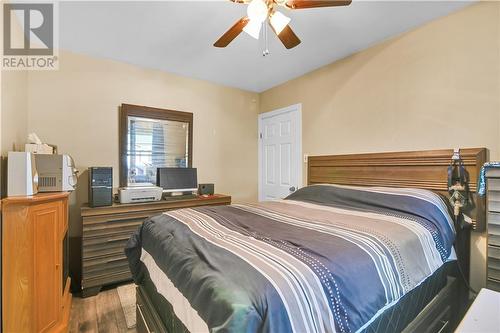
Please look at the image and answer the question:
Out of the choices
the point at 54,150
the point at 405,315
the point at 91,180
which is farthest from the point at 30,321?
the point at 405,315

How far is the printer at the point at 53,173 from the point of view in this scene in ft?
5.91

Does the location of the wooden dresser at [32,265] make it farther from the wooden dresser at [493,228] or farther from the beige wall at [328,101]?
the wooden dresser at [493,228]

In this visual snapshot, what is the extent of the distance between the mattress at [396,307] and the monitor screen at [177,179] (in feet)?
4.88

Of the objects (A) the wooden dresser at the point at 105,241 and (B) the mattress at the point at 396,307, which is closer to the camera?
(B) the mattress at the point at 396,307

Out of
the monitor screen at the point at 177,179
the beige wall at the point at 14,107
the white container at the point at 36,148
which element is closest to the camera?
the beige wall at the point at 14,107

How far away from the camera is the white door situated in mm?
3269

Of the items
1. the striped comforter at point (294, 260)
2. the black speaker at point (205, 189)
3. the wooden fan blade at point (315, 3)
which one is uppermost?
the wooden fan blade at point (315, 3)

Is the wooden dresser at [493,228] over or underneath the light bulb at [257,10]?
underneath

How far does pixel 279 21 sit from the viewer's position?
1553 mm

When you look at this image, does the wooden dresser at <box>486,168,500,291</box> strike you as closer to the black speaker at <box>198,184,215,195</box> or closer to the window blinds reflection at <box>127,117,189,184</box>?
the black speaker at <box>198,184,215,195</box>

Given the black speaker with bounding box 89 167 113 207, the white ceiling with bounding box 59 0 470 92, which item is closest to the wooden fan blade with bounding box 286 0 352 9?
the white ceiling with bounding box 59 0 470 92

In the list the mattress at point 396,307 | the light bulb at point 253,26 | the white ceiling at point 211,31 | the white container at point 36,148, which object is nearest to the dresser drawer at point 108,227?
the white container at point 36,148

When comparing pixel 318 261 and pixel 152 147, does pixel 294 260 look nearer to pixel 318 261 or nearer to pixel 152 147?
pixel 318 261

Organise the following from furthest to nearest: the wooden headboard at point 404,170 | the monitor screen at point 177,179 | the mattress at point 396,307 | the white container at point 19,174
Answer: the monitor screen at point 177,179 → the wooden headboard at point 404,170 → the white container at point 19,174 → the mattress at point 396,307
